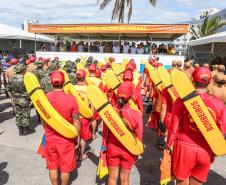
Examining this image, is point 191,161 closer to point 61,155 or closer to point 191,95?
point 191,95

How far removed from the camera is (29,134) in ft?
21.8

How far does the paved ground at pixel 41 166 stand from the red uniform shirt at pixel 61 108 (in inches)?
50.3

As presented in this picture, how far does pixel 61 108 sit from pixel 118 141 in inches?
32.0

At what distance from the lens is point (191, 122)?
2902mm

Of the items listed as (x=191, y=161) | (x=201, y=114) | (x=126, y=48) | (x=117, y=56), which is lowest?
(x=191, y=161)

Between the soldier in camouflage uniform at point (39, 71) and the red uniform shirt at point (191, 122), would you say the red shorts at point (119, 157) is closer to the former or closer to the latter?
the red uniform shirt at point (191, 122)

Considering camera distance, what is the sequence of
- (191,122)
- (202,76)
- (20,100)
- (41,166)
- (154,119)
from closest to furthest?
A: (202,76), (191,122), (41,166), (154,119), (20,100)

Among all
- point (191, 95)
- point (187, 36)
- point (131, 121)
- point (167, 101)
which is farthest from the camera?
point (187, 36)

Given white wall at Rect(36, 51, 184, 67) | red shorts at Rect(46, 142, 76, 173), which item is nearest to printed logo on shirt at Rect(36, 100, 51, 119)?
red shorts at Rect(46, 142, 76, 173)

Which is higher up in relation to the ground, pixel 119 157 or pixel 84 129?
pixel 119 157

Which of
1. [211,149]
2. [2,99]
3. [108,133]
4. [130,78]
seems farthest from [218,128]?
[2,99]

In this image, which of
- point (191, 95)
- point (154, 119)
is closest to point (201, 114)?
point (191, 95)

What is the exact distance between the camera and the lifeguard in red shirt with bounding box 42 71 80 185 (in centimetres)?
327

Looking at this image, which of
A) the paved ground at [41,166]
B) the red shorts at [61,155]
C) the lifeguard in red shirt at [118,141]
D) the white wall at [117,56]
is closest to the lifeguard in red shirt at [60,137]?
the red shorts at [61,155]
